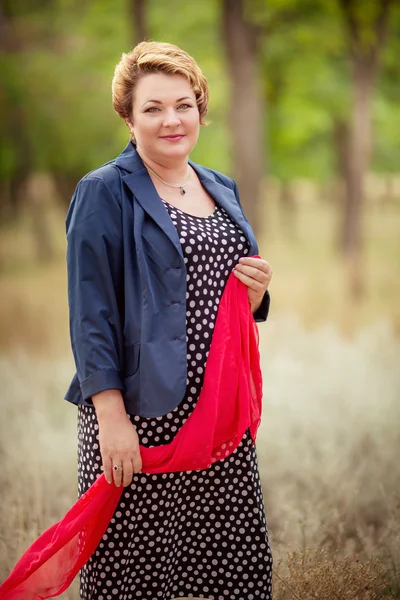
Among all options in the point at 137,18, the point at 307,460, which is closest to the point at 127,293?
the point at 307,460

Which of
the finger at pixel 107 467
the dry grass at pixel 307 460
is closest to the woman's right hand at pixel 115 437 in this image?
the finger at pixel 107 467

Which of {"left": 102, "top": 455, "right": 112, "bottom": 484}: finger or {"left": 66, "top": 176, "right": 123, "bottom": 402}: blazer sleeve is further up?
{"left": 66, "top": 176, "right": 123, "bottom": 402}: blazer sleeve

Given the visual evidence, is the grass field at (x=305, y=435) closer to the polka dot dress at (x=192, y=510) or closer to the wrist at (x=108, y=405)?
the polka dot dress at (x=192, y=510)

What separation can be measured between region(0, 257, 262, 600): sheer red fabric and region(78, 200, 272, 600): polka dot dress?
0.05 meters

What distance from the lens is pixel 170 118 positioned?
210 centimetres

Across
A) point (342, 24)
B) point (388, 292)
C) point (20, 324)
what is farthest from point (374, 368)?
point (342, 24)

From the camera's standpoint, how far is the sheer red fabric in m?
2.10

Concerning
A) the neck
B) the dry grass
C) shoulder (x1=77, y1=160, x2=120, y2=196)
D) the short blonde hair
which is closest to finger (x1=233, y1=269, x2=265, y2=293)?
the neck

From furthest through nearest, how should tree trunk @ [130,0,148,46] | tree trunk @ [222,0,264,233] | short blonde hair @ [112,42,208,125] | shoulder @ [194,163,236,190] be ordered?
tree trunk @ [130,0,148,46], tree trunk @ [222,0,264,233], shoulder @ [194,163,236,190], short blonde hair @ [112,42,208,125]

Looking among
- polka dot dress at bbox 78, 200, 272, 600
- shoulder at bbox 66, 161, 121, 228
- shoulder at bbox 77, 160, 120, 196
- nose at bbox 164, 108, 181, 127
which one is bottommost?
polka dot dress at bbox 78, 200, 272, 600

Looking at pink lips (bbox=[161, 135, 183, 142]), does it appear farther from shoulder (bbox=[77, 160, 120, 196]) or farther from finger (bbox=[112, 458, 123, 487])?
finger (bbox=[112, 458, 123, 487])

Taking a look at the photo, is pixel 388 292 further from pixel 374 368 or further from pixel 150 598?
pixel 150 598

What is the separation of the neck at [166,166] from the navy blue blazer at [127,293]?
4.7 inches

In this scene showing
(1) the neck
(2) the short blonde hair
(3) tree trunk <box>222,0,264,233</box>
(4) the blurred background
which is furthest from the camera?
(3) tree trunk <box>222,0,264,233</box>
